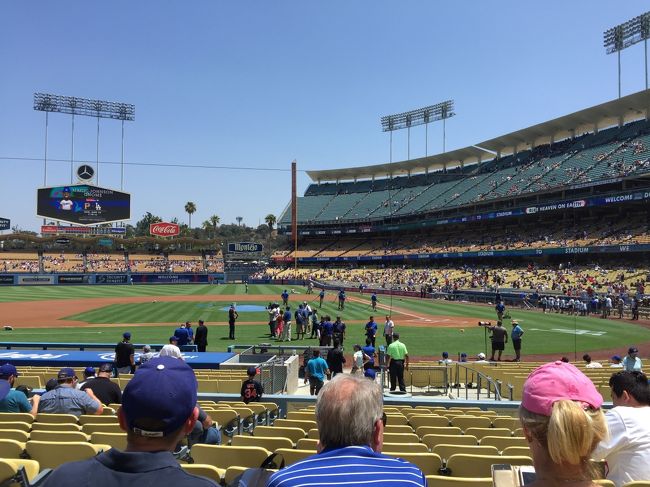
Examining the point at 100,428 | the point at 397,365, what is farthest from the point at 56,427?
the point at 397,365

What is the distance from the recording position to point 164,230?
9356 cm

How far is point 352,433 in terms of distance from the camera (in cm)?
234

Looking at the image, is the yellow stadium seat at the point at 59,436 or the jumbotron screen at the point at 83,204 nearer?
the yellow stadium seat at the point at 59,436

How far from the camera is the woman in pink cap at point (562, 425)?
2.12 meters

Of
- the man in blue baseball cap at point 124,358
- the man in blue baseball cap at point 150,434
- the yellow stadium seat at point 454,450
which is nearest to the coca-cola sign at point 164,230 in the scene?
the man in blue baseball cap at point 124,358

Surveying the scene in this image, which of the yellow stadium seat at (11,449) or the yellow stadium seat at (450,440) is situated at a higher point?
the yellow stadium seat at (11,449)

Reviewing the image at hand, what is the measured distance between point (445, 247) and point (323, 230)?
30.3m

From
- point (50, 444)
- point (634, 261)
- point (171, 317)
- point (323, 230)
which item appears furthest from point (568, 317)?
point (323, 230)

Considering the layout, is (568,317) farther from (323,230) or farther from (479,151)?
(323,230)

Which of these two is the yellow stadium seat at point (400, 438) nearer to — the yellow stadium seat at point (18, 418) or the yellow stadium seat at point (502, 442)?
the yellow stadium seat at point (502, 442)

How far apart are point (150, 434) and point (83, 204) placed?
3301 inches

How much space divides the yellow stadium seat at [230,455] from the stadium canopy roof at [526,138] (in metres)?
66.7

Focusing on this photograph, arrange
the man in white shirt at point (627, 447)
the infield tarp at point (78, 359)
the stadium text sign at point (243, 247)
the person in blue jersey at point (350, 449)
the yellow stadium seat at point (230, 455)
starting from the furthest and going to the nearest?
1. the stadium text sign at point (243, 247)
2. the infield tarp at point (78, 359)
3. the yellow stadium seat at point (230, 455)
4. the man in white shirt at point (627, 447)
5. the person in blue jersey at point (350, 449)

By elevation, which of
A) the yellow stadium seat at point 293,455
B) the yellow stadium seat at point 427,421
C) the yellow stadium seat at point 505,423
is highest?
the yellow stadium seat at point 293,455
